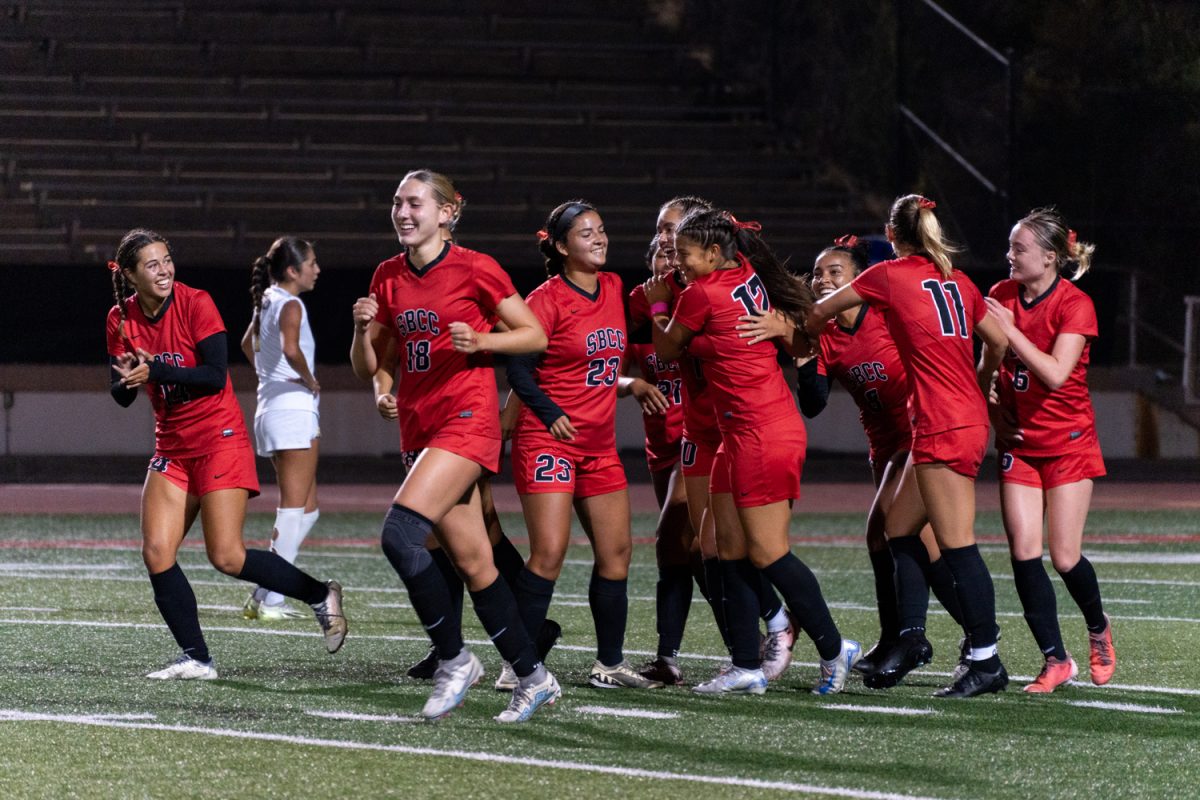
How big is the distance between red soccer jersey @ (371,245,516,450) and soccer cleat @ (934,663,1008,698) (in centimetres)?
190

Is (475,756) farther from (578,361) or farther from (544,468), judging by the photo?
(578,361)

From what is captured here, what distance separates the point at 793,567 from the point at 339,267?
13.5 m

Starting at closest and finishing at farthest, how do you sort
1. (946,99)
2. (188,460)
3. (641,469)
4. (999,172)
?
(188,460), (641,469), (999,172), (946,99)

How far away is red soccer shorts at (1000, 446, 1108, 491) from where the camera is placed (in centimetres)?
685

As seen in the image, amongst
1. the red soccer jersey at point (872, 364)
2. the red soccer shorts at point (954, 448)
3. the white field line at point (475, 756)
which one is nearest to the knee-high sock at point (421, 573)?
the white field line at point (475, 756)

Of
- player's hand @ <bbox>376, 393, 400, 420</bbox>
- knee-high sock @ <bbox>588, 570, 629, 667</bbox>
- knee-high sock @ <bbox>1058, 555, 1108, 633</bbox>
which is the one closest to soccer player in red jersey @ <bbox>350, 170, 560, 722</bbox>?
player's hand @ <bbox>376, 393, 400, 420</bbox>

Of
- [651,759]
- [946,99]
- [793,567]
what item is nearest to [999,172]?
[946,99]

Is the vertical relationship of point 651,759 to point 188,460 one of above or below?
below

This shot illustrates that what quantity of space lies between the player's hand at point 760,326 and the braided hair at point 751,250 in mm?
103

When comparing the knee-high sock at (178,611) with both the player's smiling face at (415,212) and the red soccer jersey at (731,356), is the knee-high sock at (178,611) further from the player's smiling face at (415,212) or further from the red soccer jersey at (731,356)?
the red soccer jersey at (731,356)

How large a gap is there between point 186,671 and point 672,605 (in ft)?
6.10

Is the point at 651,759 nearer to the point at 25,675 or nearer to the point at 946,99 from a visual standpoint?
the point at 25,675

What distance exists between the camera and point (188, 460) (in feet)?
23.2

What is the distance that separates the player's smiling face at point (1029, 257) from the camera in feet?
22.4
